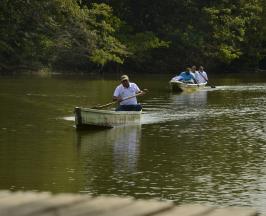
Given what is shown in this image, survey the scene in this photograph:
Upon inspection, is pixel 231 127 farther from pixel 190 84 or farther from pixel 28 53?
pixel 28 53

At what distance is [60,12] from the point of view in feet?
121

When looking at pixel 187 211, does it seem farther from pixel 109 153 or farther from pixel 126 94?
pixel 126 94

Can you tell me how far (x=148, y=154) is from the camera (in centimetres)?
1479

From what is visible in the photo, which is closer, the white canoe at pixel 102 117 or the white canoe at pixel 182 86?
the white canoe at pixel 102 117

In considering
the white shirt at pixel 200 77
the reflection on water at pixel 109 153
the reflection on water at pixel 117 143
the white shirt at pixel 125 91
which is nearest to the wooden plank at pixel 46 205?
the reflection on water at pixel 109 153

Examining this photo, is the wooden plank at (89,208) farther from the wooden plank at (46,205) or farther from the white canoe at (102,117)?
the white canoe at (102,117)

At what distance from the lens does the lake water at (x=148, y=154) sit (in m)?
10.9

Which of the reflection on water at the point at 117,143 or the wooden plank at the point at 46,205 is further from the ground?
the wooden plank at the point at 46,205

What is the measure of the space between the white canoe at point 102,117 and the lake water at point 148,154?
34 cm

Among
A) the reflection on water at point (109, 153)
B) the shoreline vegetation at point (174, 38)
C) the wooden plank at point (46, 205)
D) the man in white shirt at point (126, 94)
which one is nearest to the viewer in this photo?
the wooden plank at point (46, 205)

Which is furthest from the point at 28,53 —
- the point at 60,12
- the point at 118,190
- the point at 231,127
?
the point at 118,190

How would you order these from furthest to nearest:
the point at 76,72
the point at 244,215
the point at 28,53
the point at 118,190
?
the point at 76,72
the point at 28,53
the point at 118,190
the point at 244,215

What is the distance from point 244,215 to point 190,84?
35916mm

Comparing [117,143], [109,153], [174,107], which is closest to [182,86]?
[174,107]
